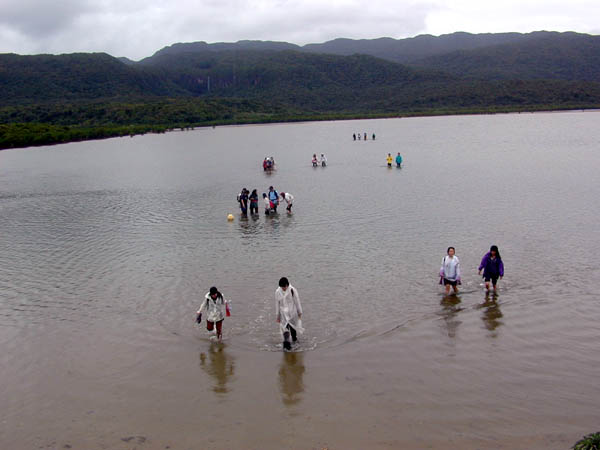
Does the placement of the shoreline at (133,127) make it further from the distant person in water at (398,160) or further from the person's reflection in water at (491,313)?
the person's reflection in water at (491,313)

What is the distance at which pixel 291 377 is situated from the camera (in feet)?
29.3

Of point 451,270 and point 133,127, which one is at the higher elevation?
point 133,127

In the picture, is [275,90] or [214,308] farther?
[275,90]

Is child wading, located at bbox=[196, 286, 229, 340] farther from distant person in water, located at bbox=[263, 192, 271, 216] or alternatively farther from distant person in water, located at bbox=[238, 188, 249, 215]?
distant person in water, located at bbox=[238, 188, 249, 215]

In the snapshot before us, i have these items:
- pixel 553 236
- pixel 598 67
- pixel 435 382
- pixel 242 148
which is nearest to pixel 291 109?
pixel 242 148

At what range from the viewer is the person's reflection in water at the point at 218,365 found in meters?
8.84

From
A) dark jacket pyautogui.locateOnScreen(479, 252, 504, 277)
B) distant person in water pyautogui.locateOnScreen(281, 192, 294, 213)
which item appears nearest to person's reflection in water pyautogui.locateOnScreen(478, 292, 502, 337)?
dark jacket pyautogui.locateOnScreen(479, 252, 504, 277)

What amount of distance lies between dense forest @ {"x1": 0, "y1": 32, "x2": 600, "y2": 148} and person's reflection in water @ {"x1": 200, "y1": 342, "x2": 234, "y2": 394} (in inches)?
2393

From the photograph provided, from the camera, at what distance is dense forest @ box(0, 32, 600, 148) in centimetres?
9844

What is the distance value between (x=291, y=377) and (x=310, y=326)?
2.13 meters

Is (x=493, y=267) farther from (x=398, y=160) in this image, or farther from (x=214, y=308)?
(x=398, y=160)

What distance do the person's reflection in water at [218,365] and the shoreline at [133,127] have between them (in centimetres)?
6046

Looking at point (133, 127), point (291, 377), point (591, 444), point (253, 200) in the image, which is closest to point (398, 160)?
point (253, 200)

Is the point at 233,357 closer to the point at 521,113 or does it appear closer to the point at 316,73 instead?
the point at 521,113
